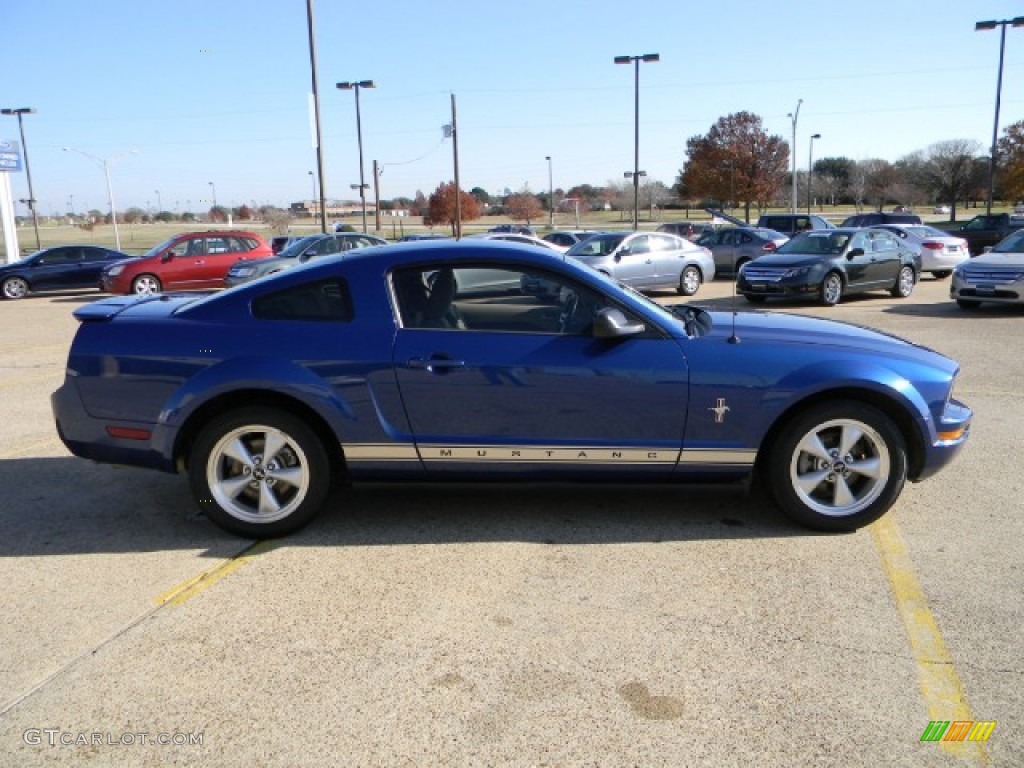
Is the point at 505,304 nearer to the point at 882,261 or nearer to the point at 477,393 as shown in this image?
the point at 477,393

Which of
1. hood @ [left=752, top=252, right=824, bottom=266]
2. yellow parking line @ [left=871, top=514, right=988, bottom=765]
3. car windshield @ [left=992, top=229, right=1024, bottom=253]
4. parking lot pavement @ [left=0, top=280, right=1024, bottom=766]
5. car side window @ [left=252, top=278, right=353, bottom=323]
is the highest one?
car side window @ [left=252, top=278, right=353, bottom=323]

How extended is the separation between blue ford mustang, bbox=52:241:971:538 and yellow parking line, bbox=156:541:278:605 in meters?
0.10

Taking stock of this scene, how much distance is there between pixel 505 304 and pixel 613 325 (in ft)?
1.89

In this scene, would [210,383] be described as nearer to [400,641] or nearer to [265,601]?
[265,601]

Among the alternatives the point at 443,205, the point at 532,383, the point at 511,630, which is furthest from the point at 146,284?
the point at 443,205

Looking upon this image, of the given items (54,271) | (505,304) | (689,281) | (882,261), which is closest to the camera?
(505,304)

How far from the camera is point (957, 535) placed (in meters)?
4.25

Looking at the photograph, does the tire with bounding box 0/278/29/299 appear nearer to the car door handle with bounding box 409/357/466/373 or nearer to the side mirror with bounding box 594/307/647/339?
the car door handle with bounding box 409/357/466/373

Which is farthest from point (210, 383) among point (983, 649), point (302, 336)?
point (983, 649)

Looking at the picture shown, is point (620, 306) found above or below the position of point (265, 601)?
above

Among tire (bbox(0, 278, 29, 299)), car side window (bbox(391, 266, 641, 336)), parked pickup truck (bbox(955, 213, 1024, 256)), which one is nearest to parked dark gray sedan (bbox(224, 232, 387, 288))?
tire (bbox(0, 278, 29, 299))

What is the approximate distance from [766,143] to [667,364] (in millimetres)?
60491

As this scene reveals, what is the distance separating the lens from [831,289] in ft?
50.7

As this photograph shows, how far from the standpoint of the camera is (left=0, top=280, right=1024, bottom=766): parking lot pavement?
265 centimetres
